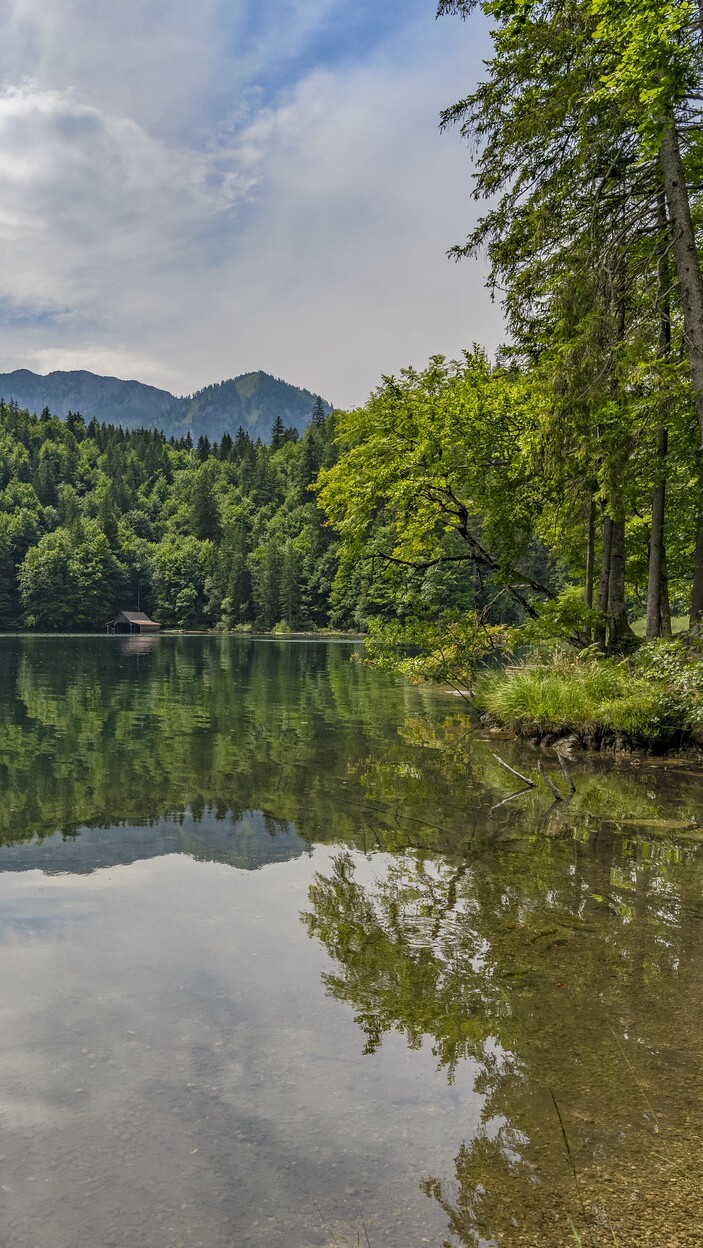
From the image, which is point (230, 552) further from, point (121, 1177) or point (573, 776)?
point (121, 1177)

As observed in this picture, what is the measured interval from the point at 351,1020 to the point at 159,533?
542 feet

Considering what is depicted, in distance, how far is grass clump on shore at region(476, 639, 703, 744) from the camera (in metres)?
13.9

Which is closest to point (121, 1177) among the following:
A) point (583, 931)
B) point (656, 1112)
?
point (656, 1112)

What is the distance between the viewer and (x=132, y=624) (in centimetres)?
12556

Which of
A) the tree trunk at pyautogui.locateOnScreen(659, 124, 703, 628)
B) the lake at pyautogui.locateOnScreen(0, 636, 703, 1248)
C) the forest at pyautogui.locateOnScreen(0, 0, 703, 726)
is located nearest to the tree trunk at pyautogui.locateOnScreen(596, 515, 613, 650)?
the forest at pyautogui.locateOnScreen(0, 0, 703, 726)

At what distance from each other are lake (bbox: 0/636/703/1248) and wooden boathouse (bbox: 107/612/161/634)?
388ft

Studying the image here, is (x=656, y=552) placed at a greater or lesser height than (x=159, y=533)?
lesser

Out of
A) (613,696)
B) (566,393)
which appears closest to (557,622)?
(613,696)

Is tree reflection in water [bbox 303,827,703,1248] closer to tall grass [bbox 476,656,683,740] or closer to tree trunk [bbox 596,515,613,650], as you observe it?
tall grass [bbox 476,656,683,740]

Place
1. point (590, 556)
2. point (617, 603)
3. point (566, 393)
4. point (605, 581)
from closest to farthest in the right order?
point (566, 393), point (617, 603), point (605, 581), point (590, 556)

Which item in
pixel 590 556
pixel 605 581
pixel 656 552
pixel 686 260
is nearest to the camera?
pixel 686 260

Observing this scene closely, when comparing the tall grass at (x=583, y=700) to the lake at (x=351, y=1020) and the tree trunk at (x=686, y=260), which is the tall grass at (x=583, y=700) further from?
the tree trunk at (x=686, y=260)

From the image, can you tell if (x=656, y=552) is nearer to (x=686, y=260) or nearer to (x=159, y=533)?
(x=686, y=260)

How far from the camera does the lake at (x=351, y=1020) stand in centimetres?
335
